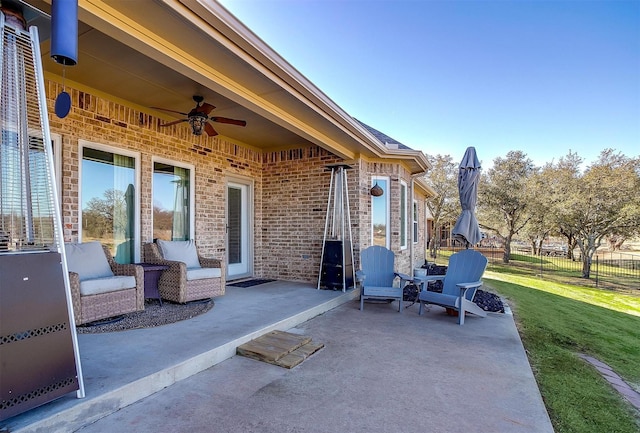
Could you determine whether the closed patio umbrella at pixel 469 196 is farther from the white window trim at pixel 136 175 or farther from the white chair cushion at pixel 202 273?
the white window trim at pixel 136 175

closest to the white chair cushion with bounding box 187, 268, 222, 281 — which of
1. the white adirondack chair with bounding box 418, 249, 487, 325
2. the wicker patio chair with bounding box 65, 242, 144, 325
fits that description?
the wicker patio chair with bounding box 65, 242, 144, 325

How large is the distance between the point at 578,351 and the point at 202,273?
4831mm

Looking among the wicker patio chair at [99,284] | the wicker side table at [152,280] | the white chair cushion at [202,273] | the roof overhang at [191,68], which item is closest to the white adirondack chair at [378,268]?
the roof overhang at [191,68]

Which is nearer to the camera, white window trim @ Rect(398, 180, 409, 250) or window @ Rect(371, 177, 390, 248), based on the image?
window @ Rect(371, 177, 390, 248)

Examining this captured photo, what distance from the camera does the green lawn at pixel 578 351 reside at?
239cm

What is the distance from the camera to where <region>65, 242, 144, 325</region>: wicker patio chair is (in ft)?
10.9

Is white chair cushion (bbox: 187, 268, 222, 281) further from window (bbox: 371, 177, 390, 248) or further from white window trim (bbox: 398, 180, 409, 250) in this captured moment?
white window trim (bbox: 398, 180, 409, 250)

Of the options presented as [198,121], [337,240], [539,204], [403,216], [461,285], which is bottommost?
[461,285]

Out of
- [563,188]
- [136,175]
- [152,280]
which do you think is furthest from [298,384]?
[563,188]

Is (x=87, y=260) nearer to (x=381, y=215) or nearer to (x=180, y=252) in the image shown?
(x=180, y=252)

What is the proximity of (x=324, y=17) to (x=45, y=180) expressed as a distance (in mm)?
7641

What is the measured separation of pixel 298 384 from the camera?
2639mm

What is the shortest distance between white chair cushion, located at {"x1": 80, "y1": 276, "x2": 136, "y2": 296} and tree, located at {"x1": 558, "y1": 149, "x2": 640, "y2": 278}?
1480 cm

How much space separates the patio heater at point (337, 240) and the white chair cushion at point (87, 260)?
10.8ft
